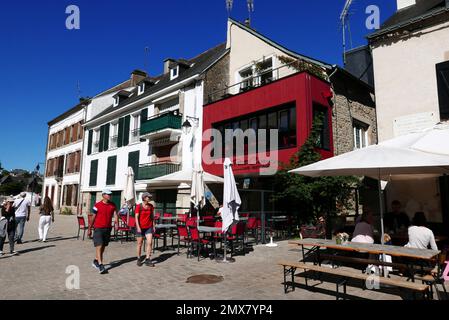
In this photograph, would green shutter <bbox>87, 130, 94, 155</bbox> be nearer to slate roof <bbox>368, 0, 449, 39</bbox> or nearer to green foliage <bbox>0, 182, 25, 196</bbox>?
slate roof <bbox>368, 0, 449, 39</bbox>

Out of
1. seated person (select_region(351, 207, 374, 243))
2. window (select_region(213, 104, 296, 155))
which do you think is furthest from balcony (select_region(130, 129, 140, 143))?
seated person (select_region(351, 207, 374, 243))

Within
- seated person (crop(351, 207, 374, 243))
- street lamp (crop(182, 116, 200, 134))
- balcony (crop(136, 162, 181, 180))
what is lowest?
seated person (crop(351, 207, 374, 243))

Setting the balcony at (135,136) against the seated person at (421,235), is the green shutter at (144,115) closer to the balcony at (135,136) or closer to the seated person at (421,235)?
the balcony at (135,136)

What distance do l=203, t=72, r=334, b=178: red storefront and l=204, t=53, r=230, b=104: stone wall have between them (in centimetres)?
212

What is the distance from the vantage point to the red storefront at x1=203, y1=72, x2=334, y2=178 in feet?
42.5

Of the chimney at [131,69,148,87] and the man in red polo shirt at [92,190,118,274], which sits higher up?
the chimney at [131,69,148,87]

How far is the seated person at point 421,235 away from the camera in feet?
17.0

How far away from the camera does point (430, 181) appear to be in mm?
9727

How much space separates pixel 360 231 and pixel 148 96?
1795 cm

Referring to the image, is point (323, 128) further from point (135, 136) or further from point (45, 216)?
A: point (135, 136)

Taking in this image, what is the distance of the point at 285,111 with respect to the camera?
45.8 feet
